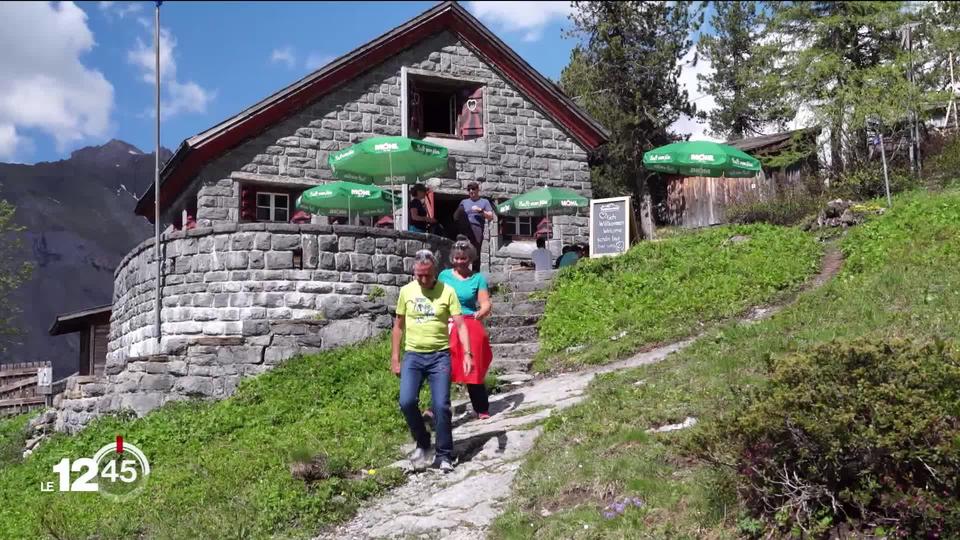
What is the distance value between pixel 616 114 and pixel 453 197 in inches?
557

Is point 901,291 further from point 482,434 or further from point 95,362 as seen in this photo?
point 95,362

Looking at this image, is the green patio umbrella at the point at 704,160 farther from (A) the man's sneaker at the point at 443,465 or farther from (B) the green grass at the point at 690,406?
(A) the man's sneaker at the point at 443,465

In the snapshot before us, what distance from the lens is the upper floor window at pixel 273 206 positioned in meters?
20.2

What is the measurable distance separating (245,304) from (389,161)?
13.8 feet

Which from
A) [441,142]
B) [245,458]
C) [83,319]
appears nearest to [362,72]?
[441,142]

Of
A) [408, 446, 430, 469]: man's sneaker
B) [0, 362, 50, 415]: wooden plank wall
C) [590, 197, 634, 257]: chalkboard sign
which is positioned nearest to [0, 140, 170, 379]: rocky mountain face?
[0, 362, 50, 415]: wooden plank wall

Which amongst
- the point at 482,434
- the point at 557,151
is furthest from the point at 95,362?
the point at 482,434

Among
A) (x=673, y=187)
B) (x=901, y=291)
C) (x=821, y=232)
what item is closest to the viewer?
(x=901, y=291)

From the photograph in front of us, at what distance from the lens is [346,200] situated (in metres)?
18.6

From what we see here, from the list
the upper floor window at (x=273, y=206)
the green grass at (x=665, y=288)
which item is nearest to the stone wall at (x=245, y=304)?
the green grass at (x=665, y=288)

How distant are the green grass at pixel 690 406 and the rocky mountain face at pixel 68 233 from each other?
4487 centimetres

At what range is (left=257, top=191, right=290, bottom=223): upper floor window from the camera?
20.2 meters

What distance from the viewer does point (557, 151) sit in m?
22.7

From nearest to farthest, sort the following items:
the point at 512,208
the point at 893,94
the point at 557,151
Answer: the point at 512,208 → the point at 557,151 → the point at 893,94
